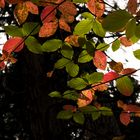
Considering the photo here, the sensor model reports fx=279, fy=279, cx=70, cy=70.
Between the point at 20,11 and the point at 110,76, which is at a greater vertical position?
the point at 20,11

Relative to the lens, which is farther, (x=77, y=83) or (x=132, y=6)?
(x=77, y=83)

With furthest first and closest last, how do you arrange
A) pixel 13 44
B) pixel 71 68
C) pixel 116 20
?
pixel 71 68
pixel 13 44
pixel 116 20

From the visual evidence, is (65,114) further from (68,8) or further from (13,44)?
(68,8)

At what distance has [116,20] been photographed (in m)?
0.99

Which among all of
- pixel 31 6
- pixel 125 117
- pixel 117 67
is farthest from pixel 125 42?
pixel 31 6

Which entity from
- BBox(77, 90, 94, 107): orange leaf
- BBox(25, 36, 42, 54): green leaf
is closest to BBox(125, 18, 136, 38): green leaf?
BBox(25, 36, 42, 54): green leaf

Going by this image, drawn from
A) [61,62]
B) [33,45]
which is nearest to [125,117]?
[61,62]

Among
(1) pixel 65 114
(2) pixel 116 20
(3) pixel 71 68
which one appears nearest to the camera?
(2) pixel 116 20

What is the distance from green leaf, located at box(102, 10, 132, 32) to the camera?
98cm

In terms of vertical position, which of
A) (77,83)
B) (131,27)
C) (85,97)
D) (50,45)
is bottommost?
(85,97)

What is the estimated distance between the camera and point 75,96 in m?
1.75

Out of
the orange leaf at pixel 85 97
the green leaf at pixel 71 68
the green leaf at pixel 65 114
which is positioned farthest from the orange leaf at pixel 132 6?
the green leaf at pixel 65 114

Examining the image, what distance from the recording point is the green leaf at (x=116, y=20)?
982 mm

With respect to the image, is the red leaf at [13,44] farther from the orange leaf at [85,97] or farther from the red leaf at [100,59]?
the orange leaf at [85,97]
